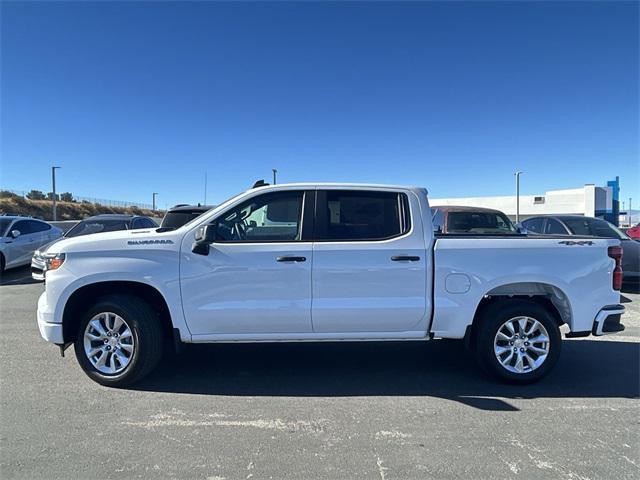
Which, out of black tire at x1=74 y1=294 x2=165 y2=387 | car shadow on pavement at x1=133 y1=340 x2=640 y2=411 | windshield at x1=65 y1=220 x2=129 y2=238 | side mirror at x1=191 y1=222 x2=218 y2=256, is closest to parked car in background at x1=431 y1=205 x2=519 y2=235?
car shadow on pavement at x1=133 y1=340 x2=640 y2=411

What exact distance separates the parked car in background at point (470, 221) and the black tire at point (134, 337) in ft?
23.4

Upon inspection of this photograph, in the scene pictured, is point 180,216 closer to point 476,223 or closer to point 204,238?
point 204,238

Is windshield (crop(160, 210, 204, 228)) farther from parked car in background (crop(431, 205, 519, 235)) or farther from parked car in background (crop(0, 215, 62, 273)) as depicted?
parked car in background (crop(0, 215, 62, 273))

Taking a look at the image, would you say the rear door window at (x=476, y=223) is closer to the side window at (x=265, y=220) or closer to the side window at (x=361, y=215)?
the side window at (x=361, y=215)

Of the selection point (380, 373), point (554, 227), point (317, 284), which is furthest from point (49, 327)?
point (554, 227)

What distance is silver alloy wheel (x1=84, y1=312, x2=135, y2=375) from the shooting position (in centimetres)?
419

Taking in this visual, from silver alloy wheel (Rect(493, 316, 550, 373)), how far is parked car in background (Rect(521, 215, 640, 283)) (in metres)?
6.48

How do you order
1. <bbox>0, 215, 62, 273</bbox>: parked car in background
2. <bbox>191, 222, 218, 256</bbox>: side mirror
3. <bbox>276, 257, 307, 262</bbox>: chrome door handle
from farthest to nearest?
<bbox>0, 215, 62, 273</bbox>: parked car in background
<bbox>276, 257, 307, 262</bbox>: chrome door handle
<bbox>191, 222, 218, 256</bbox>: side mirror

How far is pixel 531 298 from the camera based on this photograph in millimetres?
4539

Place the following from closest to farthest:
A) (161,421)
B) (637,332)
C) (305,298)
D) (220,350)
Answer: (161,421), (305,298), (220,350), (637,332)

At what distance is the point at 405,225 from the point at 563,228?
310 inches

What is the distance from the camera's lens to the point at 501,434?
3393 mm

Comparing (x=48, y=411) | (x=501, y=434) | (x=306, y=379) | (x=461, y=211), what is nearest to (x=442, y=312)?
(x=501, y=434)

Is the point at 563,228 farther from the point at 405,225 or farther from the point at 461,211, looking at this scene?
the point at 405,225
